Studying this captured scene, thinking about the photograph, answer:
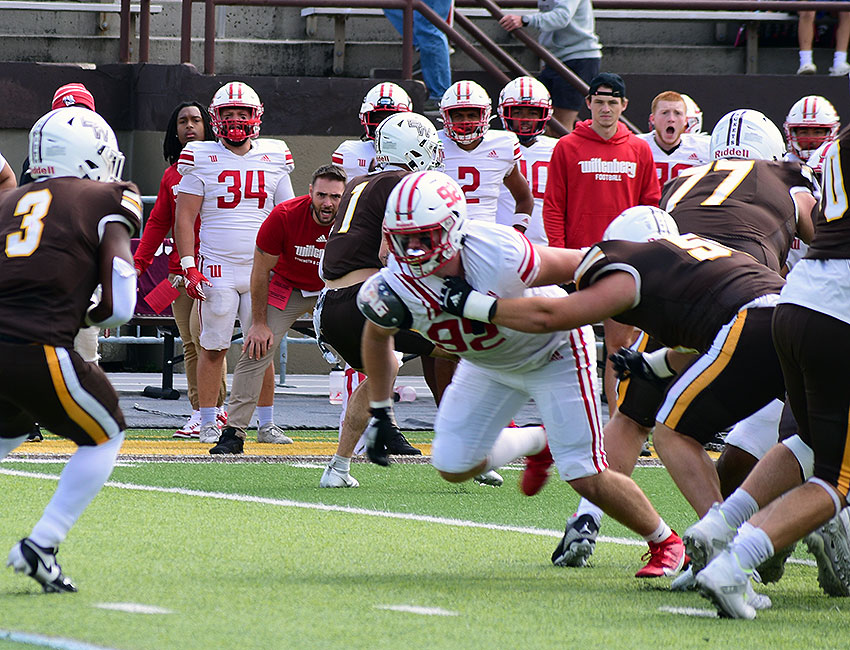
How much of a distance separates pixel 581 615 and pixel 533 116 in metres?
5.34

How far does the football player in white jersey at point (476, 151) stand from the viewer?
8.35 meters

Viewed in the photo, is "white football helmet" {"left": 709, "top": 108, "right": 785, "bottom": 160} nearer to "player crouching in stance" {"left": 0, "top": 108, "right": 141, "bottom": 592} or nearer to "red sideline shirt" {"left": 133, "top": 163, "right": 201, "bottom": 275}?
"player crouching in stance" {"left": 0, "top": 108, "right": 141, "bottom": 592}

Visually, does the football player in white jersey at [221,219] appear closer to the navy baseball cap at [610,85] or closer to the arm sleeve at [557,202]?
the arm sleeve at [557,202]

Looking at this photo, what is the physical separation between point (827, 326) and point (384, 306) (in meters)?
1.41

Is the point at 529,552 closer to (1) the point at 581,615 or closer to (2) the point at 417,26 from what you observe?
(1) the point at 581,615

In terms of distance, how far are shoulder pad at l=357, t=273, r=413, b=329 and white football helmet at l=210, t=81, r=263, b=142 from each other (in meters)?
4.14

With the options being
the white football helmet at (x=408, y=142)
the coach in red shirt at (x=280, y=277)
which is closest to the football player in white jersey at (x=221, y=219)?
the coach in red shirt at (x=280, y=277)

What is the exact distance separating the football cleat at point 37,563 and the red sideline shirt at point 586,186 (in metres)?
4.64

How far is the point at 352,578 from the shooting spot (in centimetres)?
466

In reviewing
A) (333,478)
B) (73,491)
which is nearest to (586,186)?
(333,478)

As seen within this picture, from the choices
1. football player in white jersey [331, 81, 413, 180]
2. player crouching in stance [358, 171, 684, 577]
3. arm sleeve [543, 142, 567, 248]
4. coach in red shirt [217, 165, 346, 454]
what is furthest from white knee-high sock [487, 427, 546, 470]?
arm sleeve [543, 142, 567, 248]

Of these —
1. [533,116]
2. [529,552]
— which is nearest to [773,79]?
[533,116]

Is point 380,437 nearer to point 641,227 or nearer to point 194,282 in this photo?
point 641,227

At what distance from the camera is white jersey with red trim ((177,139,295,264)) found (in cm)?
865
